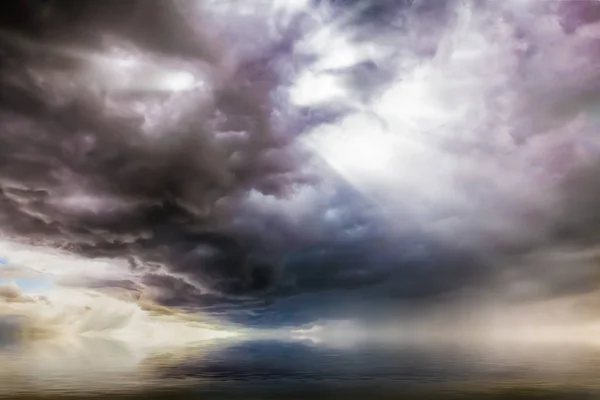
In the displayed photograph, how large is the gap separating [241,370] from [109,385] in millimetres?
10690

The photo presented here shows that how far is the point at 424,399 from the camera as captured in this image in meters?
21.4

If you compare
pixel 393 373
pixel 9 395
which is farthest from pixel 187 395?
pixel 393 373

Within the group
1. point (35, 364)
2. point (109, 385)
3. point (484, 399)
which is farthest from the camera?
point (35, 364)

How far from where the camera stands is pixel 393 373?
32.0 meters

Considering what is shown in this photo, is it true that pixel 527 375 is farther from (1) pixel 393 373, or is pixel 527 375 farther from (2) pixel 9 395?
(2) pixel 9 395

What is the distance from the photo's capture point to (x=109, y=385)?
24609 mm

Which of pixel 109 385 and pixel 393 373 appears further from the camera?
pixel 393 373

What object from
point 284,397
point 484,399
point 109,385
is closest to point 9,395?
point 109,385

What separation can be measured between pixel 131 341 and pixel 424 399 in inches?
2096

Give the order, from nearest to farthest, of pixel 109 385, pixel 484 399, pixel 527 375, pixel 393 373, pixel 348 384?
pixel 484 399 → pixel 109 385 → pixel 348 384 → pixel 527 375 → pixel 393 373

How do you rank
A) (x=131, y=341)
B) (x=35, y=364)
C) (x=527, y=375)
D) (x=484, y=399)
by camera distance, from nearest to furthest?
(x=484, y=399) < (x=527, y=375) < (x=35, y=364) < (x=131, y=341)

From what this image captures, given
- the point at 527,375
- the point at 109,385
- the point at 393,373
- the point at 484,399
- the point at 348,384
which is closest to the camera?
the point at 484,399

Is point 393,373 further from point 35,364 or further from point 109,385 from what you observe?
point 35,364

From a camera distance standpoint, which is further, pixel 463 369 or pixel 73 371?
pixel 463 369
